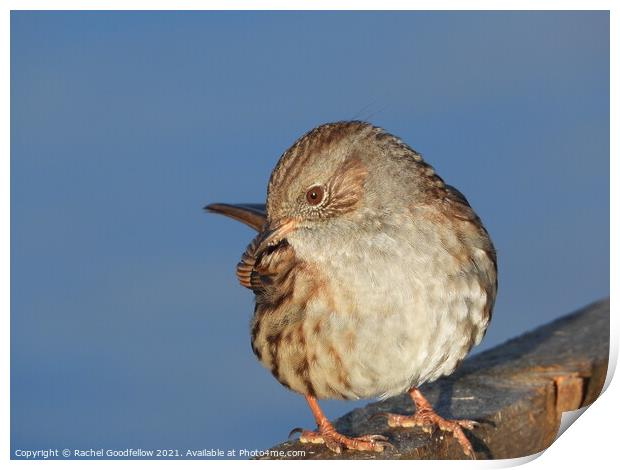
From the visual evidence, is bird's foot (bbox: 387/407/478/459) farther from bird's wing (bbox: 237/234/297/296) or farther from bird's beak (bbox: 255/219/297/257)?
bird's beak (bbox: 255/219/297/257)

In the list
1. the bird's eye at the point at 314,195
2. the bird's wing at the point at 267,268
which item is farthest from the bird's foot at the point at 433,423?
the bird's eye at the point at 314,195

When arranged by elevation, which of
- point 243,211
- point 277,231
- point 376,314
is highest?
point 243,211

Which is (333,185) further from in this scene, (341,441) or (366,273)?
(341,441)

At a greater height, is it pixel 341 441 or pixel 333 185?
pixel 333 185

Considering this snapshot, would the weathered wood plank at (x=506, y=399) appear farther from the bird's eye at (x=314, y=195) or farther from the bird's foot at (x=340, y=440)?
the bird's eye at (x=314, y=195)

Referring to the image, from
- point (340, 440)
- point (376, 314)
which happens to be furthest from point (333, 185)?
point (340, 440)

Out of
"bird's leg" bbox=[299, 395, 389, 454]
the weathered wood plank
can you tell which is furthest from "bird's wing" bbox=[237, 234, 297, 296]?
the weathered wood plank
